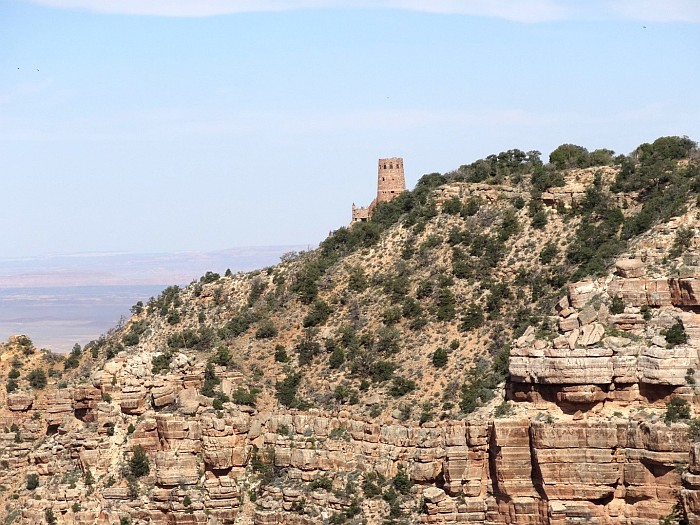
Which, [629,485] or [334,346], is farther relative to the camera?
[334,346]

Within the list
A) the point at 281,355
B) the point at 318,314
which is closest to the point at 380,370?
the point at 281,355

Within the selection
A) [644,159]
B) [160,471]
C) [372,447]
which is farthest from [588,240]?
[160,471]

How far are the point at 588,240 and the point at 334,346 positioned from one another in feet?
47.1

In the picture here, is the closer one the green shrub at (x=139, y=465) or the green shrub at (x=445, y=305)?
the green shrub at (x=139, y=465)

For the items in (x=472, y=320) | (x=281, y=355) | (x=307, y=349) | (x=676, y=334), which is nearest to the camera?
(x=676, y=334)

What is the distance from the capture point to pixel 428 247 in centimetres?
9912

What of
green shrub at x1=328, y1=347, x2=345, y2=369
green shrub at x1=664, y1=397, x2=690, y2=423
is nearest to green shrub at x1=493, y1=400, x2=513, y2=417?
green shrub at x1=664, y1=397, x2=690, y2=423

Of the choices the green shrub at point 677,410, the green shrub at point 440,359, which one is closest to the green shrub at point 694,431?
the green shrub at point 677,410

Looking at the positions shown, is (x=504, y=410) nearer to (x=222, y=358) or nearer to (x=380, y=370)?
(x=380, y=370)

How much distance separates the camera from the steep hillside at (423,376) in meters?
77.1

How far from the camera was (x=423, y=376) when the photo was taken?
8819cm

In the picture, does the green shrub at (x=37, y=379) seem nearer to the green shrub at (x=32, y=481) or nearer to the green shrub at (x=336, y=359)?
the green shrub at (x=32, y=481)

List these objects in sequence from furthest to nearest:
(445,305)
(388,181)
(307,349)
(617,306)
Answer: (388,181)
(307,349)
(445,305)
(617,306)

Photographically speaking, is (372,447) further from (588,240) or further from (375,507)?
(588,240)
